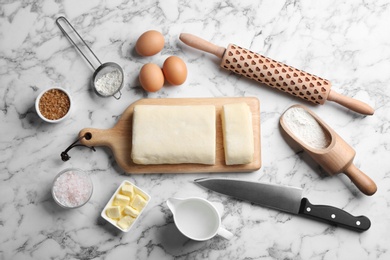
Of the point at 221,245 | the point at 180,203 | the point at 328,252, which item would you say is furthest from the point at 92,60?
the point at 328,252

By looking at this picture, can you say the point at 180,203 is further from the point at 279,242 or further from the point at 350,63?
the point at 350,63

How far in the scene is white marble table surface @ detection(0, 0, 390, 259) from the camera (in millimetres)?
1856

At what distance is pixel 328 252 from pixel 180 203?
589mm

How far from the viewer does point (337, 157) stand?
1791mm

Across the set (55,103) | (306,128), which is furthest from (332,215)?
(55,103)

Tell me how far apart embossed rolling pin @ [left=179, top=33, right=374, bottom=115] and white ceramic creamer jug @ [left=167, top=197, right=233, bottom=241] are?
1.68ft

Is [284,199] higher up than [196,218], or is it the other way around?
[196,218]

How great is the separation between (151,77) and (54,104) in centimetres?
37

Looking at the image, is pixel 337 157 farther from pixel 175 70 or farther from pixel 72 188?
pixel 72 188

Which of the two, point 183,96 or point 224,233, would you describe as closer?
point 224,233

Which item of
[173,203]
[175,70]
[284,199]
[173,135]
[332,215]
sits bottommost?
[332,215]

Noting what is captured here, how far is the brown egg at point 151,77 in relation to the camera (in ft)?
5.93

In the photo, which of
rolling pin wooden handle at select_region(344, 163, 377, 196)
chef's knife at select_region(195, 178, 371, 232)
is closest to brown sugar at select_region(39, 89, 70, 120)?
chef's knife at select_region(195, 178, 371, 232)

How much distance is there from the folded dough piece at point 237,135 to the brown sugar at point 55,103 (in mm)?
587
